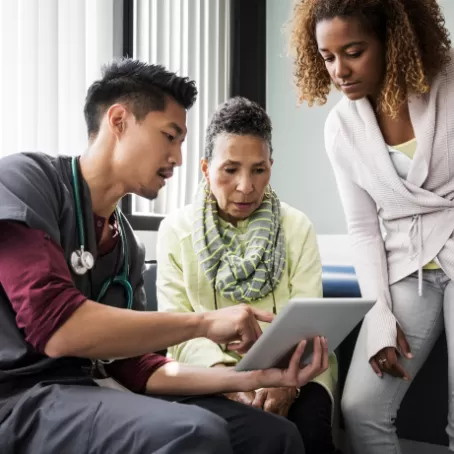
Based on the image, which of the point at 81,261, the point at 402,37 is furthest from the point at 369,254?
the point at 81,261

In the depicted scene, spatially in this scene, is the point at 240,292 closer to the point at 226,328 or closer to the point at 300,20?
the point at 226,328

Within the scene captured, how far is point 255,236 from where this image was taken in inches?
71.9

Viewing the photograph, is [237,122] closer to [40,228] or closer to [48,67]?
[40,228]

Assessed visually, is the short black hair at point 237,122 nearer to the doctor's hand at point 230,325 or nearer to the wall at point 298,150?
the doctor's hand at point 230,325

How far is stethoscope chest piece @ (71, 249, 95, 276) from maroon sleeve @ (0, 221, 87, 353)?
4.0 inches

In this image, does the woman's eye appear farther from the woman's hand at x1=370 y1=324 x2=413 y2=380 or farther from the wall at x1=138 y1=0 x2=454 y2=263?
the wall at x1=138 y1=0 x2=454 y2=263

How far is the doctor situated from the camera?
43.7 inches

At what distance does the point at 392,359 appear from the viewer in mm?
1620

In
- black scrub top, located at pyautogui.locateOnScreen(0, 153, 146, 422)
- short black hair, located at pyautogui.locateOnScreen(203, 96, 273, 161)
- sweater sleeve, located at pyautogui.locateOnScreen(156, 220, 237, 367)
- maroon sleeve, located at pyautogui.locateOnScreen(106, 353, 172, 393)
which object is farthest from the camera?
short black hair, located at pyautogui.locateOnScreen(203, 96, 273, 161)

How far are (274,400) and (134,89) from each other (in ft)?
2.62

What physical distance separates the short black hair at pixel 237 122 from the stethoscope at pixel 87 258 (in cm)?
49

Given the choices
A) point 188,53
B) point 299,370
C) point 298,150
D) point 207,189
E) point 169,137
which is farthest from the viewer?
point 298,150

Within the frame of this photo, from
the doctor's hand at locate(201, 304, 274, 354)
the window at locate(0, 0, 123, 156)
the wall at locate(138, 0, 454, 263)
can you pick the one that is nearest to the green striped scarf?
the doctor's hand at locate(201, 304, 274, 354)

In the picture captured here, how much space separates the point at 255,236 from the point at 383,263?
13.8 inches
